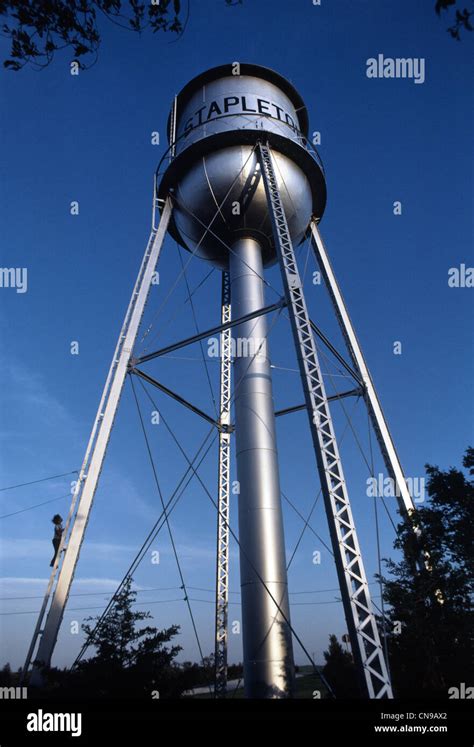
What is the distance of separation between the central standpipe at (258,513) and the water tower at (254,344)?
0.03 m

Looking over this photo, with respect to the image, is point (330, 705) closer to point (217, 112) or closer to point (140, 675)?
point (140, 675)

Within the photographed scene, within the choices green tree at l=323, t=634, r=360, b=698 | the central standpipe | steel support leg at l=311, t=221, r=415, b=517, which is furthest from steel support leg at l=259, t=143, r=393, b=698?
green tree at l=323, t=634, r=360, b=698

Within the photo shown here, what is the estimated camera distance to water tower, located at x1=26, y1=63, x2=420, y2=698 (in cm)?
814

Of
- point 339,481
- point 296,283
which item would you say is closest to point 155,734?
point 339,481

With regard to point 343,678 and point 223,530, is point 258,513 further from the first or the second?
point 343,678

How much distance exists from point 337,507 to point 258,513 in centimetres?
311

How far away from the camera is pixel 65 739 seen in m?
5.36

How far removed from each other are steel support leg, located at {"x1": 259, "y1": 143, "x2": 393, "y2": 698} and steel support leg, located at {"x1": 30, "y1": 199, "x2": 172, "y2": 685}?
3.87m

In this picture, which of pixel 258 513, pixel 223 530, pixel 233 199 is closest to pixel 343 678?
pixel 223 530

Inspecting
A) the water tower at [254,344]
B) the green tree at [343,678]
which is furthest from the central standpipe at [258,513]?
the green tree at [343,678]

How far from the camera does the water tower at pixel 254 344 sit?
8.14 m

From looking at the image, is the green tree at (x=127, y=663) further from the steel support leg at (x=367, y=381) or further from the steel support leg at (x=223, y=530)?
the steel support leg at (x=367, y=381)

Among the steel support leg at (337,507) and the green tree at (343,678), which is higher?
the steel support leg at (337,507)

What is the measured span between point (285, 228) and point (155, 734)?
9.39 m
